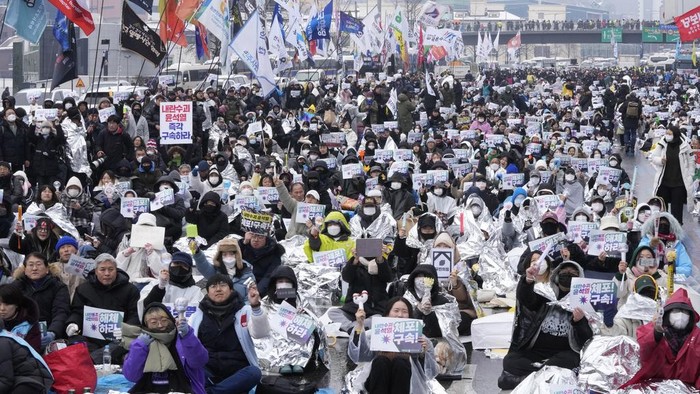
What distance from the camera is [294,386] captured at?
400 inches

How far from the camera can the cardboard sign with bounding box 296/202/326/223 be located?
1514 centimetres

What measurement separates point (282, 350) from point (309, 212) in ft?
12.8

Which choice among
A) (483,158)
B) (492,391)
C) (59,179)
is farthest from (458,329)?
(483,158)

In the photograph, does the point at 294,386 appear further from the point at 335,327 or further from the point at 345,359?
the point at 335,327

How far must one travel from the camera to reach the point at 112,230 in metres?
14.8

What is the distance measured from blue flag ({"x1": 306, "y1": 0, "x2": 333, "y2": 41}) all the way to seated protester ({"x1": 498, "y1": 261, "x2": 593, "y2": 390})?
3119 centimetres

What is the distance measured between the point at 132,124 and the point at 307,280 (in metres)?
8.70

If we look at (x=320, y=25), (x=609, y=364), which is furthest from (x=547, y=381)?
(x=320, y=25)

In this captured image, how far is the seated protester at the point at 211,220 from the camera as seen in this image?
1536cm

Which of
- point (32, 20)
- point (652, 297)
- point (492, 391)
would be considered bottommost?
point (492, 391)

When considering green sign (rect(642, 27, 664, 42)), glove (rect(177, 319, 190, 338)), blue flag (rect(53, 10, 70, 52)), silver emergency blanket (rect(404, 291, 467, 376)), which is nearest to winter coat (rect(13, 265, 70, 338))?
glove (rect(177, 319, 190, 338))

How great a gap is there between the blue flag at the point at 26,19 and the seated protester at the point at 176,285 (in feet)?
36.3

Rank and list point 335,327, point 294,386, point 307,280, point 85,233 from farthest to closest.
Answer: point 85,233, point 307,280, point 335,327, point 294,386

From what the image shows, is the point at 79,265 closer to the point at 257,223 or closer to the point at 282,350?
the point at 282,350
